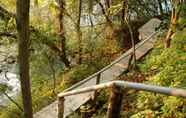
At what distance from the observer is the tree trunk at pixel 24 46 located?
4.20 metres

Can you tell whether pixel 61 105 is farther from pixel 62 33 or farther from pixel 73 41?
pixel 73 41

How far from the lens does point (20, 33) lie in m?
4.38

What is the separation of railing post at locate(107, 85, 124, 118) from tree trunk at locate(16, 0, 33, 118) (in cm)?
229

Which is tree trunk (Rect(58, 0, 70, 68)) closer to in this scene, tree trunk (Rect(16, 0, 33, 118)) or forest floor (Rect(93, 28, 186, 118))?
forest floor (Rect(93, 28, 186, 118))

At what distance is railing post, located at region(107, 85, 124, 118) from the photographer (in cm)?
220

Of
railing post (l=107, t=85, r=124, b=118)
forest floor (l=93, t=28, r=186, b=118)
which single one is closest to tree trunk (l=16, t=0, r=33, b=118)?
forest floor (l=93, t=28, r=186, b=118)

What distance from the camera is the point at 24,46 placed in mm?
4461

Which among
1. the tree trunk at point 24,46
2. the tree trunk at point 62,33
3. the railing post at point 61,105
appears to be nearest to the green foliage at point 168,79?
the railing post at point 61,105

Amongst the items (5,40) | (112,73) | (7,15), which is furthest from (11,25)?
(112,73)

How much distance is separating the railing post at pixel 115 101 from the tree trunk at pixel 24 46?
7.52ft

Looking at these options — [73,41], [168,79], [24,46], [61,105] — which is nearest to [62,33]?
[73,41]

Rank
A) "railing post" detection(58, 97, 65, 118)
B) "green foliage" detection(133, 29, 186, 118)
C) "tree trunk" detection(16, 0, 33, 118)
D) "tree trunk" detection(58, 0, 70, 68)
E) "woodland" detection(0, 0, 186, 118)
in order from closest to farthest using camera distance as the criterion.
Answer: "green foliage" detection(133, 29, 186, 118)
"tree trunk" detection(16, 0, 33, 118)
"railing post" detection(58, 97, 65, 118)
"woodland" detection(0, 0, 186, 118)
"tree trunk" detection(58, 0, 70, 68)

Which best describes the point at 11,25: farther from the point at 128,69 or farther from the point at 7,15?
the point at 128,69

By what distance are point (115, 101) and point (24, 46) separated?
8.17 feet
